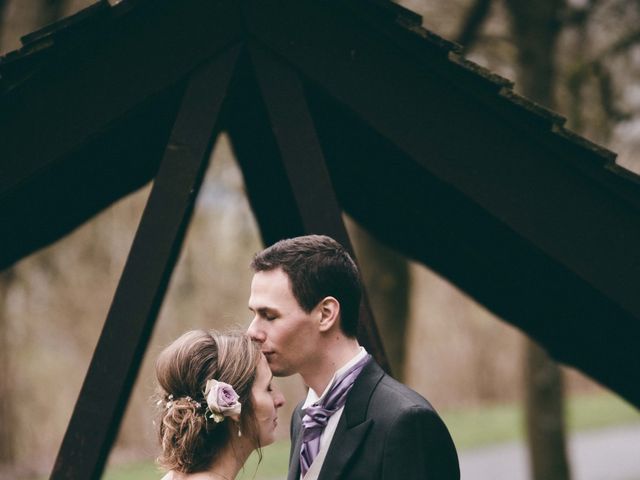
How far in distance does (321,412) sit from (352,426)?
5.8 inches

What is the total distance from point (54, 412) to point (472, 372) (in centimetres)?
943

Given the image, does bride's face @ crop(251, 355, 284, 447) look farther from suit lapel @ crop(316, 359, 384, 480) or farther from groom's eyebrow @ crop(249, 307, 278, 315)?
suit lapel @ crop(316, 359, 384, 480)

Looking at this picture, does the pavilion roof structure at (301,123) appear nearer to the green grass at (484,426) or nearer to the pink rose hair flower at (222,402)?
the pink rose hair flower at (222,402)

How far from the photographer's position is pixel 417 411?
271 centimetres

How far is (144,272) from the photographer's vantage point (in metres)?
3.04

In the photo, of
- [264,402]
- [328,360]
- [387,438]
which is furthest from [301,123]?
[387,438]

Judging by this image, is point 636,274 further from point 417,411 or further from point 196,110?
point 196,110

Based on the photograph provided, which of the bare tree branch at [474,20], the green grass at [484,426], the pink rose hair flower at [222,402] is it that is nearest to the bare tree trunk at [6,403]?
the green grass at [484,426]

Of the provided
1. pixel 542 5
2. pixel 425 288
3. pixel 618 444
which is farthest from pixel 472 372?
pixel 542 5

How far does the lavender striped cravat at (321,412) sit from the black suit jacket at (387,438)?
3 centimetres

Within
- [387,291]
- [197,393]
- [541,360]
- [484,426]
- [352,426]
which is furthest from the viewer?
[484,426]

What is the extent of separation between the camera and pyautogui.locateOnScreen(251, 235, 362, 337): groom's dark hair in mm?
2896

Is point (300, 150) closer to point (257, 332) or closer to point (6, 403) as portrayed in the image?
point (257, 332)

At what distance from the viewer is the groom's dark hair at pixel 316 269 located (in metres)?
2.90
